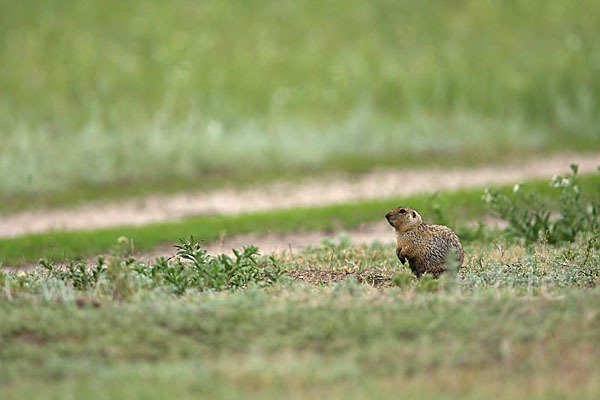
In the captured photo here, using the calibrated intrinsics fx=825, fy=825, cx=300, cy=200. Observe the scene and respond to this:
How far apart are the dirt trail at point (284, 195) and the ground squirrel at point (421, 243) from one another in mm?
5304

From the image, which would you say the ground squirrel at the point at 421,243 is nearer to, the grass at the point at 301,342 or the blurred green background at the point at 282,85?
the grass at the point at 301,342

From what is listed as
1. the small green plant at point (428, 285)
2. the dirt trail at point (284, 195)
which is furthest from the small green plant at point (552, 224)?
the dirt trail at point (284, 195)

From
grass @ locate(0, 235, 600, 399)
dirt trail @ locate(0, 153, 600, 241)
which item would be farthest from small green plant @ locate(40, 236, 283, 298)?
dirt trail @ locate(0, 153, 600, 241)

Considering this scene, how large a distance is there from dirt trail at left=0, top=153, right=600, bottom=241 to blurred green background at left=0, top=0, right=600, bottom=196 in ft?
2.97

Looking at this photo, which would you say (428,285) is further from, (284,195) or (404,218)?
(284,195)

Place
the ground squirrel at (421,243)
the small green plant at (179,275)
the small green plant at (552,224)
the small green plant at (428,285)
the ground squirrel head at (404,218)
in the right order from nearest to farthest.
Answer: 1. the small green plant at (428,285)
2. the small green plant at (179,275)
3. the ground squirrel at (421,243)
4. the ground squirrel head at (404,218)
5. the small green plant at (552,224)

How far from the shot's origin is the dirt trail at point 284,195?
49.0ft

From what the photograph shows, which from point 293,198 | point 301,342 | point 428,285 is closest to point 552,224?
point 428,285

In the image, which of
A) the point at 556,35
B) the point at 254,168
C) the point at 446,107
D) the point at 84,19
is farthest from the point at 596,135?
the point at 84,19

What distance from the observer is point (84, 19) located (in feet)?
81.3

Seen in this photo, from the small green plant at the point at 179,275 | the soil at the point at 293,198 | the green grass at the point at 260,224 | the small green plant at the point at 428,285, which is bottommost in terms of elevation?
the small green plant at the point at 428,285

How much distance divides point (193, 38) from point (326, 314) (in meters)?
20.4

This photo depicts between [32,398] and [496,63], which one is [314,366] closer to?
[32,398]

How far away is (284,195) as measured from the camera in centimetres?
1684
